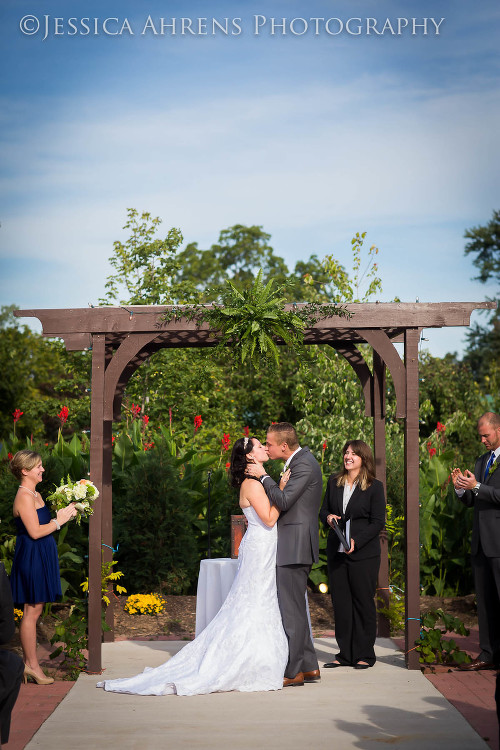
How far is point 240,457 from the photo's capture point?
22.1 ft

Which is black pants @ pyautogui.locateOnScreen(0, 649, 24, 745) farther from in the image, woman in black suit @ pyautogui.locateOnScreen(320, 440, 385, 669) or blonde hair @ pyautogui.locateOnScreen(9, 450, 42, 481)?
woman in black suit @ pyautogui.locateOnScreen(320, 440, 385, 669)

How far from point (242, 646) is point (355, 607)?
1141 millimetres

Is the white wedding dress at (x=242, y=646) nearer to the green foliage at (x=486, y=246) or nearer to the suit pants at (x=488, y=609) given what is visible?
the suit pants at (x=488, y=609)

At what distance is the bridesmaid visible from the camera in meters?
6.81

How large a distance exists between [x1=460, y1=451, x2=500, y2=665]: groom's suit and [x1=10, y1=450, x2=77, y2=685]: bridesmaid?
3.12 meters

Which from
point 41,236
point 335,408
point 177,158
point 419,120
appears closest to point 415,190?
point 419,120

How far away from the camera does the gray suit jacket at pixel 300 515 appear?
269 inches

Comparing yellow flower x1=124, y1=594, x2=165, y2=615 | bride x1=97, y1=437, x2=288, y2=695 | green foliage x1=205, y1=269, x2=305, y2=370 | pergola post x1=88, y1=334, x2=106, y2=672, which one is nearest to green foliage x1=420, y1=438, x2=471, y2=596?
yellow flower x1=124, y1=594, x2=165, y2=615

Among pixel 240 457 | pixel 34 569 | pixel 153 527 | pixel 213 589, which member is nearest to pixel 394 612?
pixel 213 589

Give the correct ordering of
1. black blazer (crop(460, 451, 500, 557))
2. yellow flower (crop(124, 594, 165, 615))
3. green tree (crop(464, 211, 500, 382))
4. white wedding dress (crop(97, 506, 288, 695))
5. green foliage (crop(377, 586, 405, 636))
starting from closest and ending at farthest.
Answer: white wedding dress (crop(97, 506, 288, 695)), black blazer (crop(460, 451, 500, 557)), green foliage (crop(377, 586, 405, 636)), yellow flower (crop(124, 594, 165, 615)), green tree (crop(464, 211, 500, 382))

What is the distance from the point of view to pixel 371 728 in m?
5.64

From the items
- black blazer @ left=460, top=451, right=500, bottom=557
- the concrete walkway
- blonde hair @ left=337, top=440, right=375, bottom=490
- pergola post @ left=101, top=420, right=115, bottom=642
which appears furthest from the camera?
pergola post @ left=101, top=420, right=115, bottom=642

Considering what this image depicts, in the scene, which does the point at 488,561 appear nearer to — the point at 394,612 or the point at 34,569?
the point at 394,612

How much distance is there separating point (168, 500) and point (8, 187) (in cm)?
3408
